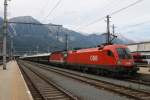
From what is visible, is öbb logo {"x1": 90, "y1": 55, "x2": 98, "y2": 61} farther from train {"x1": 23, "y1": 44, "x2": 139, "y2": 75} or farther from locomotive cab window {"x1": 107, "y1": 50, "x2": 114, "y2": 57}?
locomotive cab window {"x1": 107, "y1": 50, "x2": 114, "y2": 57}

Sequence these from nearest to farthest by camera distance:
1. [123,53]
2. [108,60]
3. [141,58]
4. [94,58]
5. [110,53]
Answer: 1. [123,53]
2. [110,53]
3. [108,60]
4. [94,58]
5. [141,58]

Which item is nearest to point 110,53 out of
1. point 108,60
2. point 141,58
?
point 108,60

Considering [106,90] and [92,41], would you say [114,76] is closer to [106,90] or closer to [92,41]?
[106,90]

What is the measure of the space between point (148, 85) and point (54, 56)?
39943mm

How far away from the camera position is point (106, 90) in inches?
739


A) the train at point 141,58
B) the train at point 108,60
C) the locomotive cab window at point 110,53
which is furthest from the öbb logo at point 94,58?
the train at point 141,58

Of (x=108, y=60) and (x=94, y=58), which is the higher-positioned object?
(x=94, y=58)

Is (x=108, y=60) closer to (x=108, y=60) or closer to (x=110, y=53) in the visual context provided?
(x=108, y=60)

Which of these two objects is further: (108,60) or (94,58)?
(94,58)

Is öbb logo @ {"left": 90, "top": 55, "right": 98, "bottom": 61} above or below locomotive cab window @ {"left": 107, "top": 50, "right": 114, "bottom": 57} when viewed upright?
below

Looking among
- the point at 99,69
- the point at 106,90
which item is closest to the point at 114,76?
the point at 99,69

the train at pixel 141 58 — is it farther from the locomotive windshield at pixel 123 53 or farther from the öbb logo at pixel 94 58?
the locomotive windshield at pixel 123 53

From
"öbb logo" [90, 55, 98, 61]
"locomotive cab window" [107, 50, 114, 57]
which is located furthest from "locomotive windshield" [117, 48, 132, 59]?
"öbb logo" [90, 55, 98, 61]

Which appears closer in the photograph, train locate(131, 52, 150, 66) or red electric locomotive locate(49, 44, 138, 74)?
red electric locomotive locate(49, 44, 138, 74)
